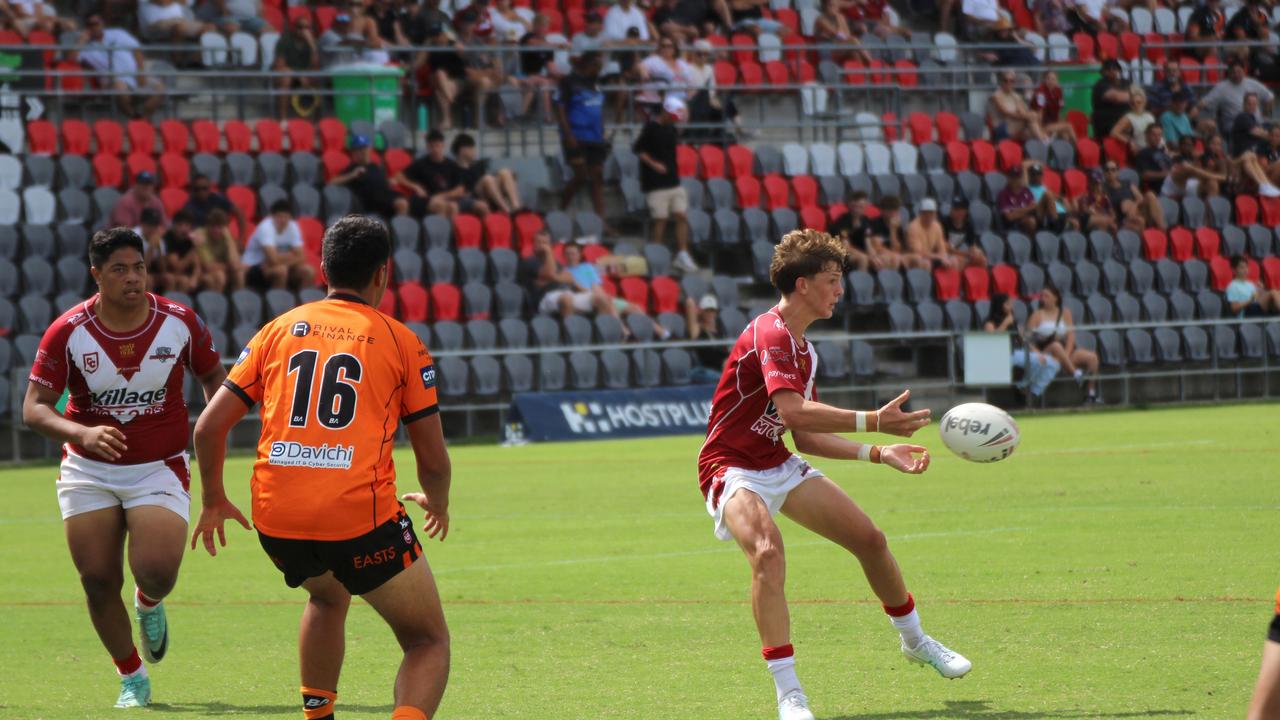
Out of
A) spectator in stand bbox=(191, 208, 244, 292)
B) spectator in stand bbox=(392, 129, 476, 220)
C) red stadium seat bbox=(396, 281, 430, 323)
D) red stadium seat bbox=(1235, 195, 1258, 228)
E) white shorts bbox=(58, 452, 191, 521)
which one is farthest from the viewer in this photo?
red stadium seat bbox=(1235, 195, 1258, 228)

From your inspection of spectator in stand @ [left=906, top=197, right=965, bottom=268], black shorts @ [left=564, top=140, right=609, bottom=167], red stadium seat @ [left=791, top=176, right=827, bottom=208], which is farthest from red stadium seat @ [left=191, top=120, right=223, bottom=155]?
spectator in stand @ [left=906, top=197, right=965, bottom=268]

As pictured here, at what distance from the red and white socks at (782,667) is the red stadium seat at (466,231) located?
1820 centimetres

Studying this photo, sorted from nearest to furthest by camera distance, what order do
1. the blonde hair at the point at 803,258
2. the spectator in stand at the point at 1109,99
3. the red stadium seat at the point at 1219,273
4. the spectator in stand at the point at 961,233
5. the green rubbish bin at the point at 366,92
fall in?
the blonde hair at the point at 803,258, the green rubbish bin at the point at 366,92, the spectator in stand at the point at 961,233, the red stadium seat at the point at 1219,273, the spectator in stand at the point at 1109,99

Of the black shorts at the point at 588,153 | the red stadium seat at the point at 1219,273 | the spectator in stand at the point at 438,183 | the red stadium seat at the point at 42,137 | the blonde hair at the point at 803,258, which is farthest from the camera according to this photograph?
the red stadium seat at the point at 1219,273

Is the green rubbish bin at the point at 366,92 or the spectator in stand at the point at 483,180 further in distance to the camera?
the green rubbish bin at the point at 366,92

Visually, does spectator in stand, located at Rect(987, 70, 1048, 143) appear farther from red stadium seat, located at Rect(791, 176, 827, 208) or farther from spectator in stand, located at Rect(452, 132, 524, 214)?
spectator in stand, located at Rect(452, 132, 524, 214)

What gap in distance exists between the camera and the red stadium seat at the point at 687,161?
2789 centimetres

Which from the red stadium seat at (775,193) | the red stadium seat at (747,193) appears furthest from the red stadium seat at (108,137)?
the red stadium seat at (775,193)

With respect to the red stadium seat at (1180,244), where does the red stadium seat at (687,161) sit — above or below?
above

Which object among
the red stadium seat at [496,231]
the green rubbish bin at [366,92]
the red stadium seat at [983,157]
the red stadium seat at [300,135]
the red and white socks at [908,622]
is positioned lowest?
the red and white socks at [908,622]

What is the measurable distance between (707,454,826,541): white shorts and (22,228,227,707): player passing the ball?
8.12 feet

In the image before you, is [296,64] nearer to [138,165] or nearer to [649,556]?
[138,165]

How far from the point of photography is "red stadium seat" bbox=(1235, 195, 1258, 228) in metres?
30.8

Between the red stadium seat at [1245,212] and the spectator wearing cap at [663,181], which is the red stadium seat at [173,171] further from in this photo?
the red stadium seat at [1245,212]
